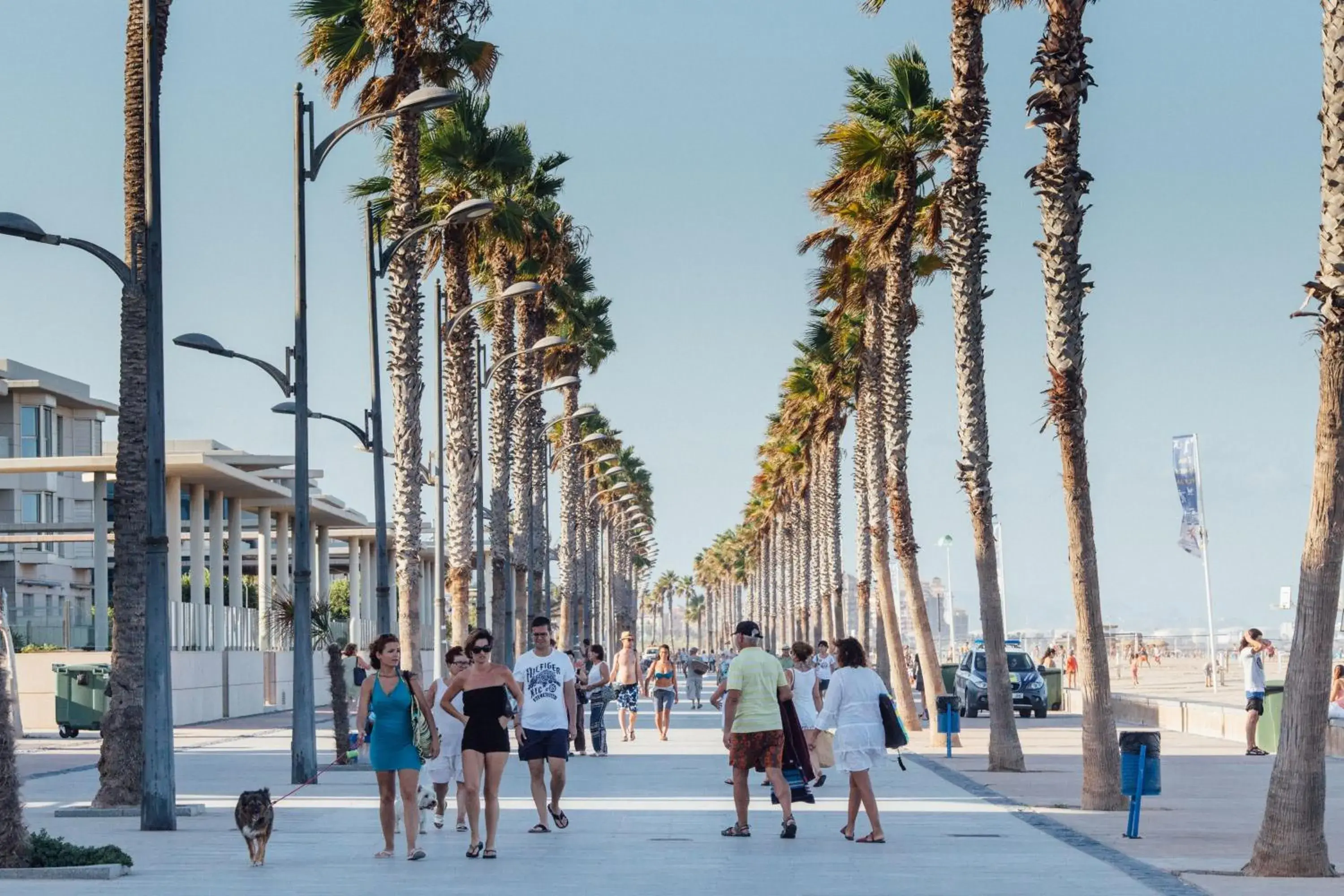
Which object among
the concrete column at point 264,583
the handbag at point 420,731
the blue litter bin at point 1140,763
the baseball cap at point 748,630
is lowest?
the blue litter bin at point 1140,763

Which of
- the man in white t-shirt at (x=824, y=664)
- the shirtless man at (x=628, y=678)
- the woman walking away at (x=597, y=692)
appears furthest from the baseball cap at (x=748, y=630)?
the shirtless man at (x=628, y=678)

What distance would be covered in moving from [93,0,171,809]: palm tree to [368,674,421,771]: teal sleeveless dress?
4929mm

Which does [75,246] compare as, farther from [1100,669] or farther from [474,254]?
[474,254]

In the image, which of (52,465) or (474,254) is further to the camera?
(52,465)

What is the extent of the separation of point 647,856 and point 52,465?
1368 inches

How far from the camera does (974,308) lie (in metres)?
25.8

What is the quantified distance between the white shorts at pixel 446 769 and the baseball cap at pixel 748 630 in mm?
2660

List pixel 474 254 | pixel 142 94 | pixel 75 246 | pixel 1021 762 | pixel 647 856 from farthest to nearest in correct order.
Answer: pixel 474 254 < pixel 1021 762 < pixel 142 94 < pixel 75 246 < pixel 647 856

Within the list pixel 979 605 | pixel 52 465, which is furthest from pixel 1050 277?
pixel 52 465

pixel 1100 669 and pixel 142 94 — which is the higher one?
pixel 142 94

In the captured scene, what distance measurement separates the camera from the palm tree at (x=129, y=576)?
18953mm

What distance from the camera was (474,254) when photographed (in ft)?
124

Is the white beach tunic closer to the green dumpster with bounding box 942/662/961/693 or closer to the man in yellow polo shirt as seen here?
the man in yellow polo shirt

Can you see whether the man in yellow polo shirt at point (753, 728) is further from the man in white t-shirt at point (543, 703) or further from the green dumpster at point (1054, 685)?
the green dumpster at point (1054, 685)
